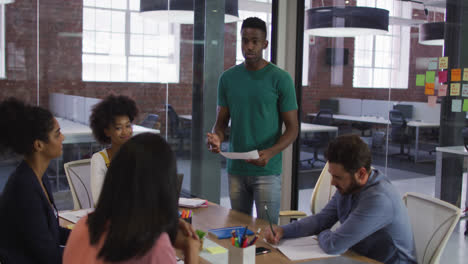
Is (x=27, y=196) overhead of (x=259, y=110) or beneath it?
beneath

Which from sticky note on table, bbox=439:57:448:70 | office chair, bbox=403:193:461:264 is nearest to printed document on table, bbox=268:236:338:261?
office chair, bbox=403:193:461:264

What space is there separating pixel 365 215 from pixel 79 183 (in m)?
1.98

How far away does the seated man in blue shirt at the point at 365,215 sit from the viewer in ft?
6.50

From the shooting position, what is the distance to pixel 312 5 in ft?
15.2

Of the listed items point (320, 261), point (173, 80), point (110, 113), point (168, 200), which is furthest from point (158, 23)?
point (168, 200)

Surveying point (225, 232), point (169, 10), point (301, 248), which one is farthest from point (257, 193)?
point (169, 10)

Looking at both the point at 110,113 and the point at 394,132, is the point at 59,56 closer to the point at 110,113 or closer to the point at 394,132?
the point at 110,113

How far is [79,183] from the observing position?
3.15 metres

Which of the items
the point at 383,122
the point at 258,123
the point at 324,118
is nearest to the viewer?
the point at 258,123

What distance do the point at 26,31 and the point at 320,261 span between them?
3.43 m

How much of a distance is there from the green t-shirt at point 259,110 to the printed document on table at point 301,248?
774 mm

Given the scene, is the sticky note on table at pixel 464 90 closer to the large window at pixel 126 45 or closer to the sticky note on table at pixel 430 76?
the sticky note on table at pixel 430 76

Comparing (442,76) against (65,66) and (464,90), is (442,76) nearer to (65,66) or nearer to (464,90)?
(464,90)

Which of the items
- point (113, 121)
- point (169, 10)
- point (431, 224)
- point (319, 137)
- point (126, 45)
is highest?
point (169, 10)
